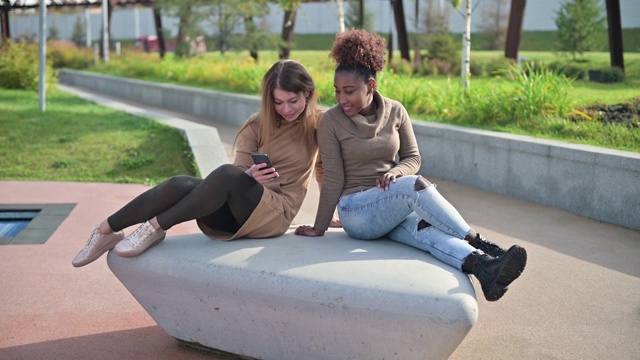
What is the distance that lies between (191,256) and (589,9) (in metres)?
20.3

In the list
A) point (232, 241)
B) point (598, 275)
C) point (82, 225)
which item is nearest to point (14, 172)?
point (82, 225)

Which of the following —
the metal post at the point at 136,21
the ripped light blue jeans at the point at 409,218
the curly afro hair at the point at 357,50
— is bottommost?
the ripped light blue jeans at the point at 409,218

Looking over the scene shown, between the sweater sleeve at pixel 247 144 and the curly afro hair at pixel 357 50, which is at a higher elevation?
the curly afro hair at pixel 357 50

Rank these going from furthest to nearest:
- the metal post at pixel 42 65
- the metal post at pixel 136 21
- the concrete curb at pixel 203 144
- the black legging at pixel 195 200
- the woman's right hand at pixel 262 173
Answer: the metal post at pixel 136 21 < the metal post at pixel 42 65 < the concrete curb at pixel 203 144 < the woman's right hand at pixel 262 173 < the black legging at pixel 195 200

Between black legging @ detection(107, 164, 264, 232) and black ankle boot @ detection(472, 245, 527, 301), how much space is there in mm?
1272

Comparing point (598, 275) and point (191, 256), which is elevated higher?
point (191, 256)

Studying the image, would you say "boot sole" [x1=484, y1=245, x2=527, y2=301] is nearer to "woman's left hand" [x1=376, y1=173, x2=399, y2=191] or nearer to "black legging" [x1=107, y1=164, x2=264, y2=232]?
"woman's left hand" [x1=376, y1=173, x2=399, y2=191]

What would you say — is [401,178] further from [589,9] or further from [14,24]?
[14,24]

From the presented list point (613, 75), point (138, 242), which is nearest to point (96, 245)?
point (138, 242)

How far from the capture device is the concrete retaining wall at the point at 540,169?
732 centimetres

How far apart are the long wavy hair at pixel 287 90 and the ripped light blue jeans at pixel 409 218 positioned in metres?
0.48

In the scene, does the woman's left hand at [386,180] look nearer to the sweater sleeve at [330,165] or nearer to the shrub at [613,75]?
the sweater sleeve at [330,165]

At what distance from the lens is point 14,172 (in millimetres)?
9836

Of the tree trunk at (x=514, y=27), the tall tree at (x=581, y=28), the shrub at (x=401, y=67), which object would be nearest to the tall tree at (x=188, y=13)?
the shrub at (x=401, y=67)
